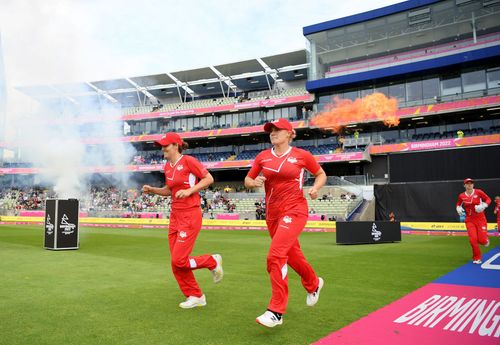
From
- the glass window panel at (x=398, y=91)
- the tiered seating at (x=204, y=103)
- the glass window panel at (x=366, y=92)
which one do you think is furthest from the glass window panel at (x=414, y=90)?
the tiered seating at (x=204, y=103)

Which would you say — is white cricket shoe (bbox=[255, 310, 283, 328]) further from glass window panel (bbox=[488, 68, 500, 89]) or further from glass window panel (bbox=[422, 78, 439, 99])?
glass window panel (bbox=[488, 68, 500, 89])

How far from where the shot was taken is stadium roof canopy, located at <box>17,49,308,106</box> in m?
49.9

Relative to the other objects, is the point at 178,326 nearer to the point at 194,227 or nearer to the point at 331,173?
the point at 194,227

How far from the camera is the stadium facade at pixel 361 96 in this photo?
35.7 meters

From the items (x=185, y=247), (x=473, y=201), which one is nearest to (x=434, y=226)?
(x=473, y=201)

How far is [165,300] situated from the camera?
558 centimetres

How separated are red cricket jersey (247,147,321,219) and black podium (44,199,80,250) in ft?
34.3

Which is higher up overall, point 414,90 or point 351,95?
point 351,95

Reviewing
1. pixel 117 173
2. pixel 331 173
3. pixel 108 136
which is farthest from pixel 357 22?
pixel 117 173

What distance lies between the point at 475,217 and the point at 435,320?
661cm

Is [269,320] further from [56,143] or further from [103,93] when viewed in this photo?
[103,93]

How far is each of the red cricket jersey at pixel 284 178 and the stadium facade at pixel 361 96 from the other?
77.0 feet

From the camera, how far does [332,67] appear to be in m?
48.5

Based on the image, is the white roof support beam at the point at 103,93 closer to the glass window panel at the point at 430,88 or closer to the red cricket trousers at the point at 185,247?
the glass window panel at the point at 430,88
